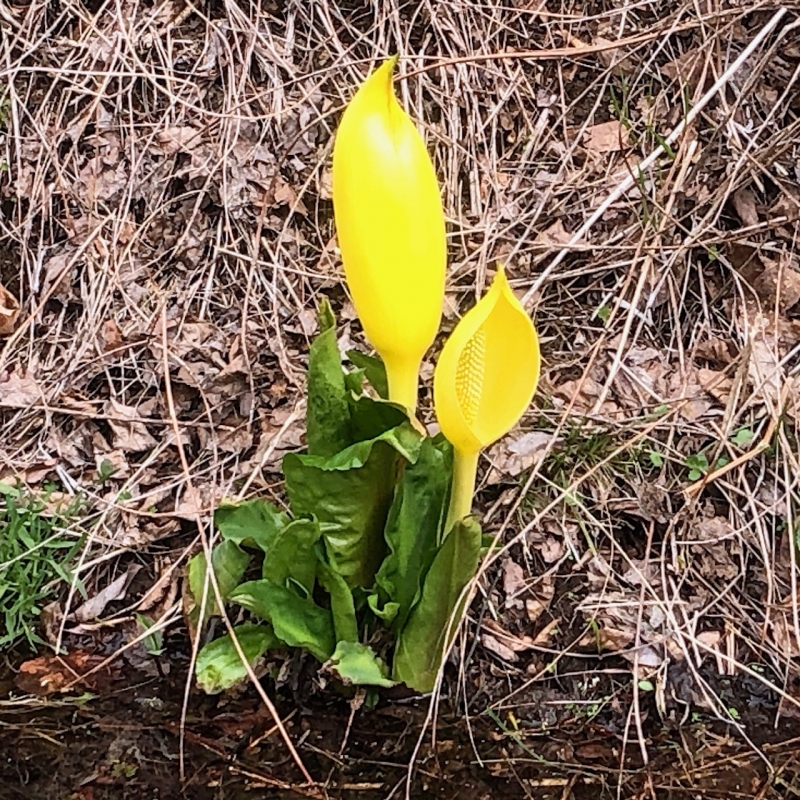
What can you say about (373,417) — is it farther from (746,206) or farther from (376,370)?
(746,206)

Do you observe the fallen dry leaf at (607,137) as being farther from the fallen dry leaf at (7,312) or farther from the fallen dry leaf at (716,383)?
the fallen dry leaf at (7,312)

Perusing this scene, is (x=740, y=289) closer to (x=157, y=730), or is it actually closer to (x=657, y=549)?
(x=657, y=549)

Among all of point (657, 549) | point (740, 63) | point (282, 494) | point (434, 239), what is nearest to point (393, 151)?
point (434, 239)

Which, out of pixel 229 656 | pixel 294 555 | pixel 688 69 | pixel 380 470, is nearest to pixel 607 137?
pixel 688 69

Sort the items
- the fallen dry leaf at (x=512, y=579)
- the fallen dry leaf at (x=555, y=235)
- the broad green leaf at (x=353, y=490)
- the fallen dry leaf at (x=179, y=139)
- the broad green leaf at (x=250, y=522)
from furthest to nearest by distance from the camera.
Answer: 1. the fallen dry leaf at (x=179, y=139)
2. the fallen dry leaf at (x=555, y=235)
3. the fallen dry leaf at (x=512, y=579)
4. the broad green leaf at (x=250, y=522)
5. the broad green leaf at (x=353, y=490)

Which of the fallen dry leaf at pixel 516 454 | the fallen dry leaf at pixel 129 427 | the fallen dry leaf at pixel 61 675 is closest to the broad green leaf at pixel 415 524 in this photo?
the fallen dry leaf at pixel 516 454

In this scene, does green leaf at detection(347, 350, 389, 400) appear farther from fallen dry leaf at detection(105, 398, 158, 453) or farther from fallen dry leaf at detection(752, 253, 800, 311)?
fallen dry leaf at detection(752, 253, 800, 311)

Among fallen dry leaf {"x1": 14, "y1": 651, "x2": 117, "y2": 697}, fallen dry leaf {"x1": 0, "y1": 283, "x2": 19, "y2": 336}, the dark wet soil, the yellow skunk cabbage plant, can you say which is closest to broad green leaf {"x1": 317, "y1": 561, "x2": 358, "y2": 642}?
the yellow skunk cabbage plant
